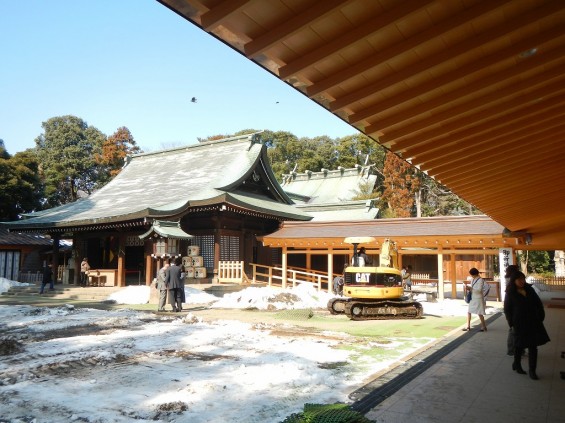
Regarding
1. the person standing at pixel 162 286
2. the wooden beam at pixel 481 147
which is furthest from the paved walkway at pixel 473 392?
the person standing at pixel 162 286

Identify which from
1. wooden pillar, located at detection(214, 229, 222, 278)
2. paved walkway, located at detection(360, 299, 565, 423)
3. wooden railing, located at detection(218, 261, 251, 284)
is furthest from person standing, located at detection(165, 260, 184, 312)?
paved walkway, located at detection(360, 299, 565, 423)

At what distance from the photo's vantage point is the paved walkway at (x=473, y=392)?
15.5 feet

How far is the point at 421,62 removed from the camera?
3482mm

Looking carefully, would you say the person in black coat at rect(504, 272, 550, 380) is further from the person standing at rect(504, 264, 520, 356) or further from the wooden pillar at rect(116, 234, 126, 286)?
the wooden pillar at rect(116, 234, 126, 286)

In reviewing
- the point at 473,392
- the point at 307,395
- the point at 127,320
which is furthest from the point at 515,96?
the point at 127,320

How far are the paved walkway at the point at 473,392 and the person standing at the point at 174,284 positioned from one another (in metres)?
8.87

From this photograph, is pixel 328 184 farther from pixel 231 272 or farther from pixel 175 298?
pixel 175 298

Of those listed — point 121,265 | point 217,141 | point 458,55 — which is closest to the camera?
point 458,55

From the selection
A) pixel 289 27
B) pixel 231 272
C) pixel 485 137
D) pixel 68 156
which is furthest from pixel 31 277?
pixel 289 27

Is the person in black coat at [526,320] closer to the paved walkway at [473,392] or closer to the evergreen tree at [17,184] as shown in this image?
the paved walkway at [473,392]

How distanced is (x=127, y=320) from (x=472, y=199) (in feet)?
30.9

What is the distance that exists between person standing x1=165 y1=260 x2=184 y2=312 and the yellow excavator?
5.42m

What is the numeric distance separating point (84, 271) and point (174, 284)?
10.3 metres

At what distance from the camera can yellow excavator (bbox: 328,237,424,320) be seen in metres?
13.2
